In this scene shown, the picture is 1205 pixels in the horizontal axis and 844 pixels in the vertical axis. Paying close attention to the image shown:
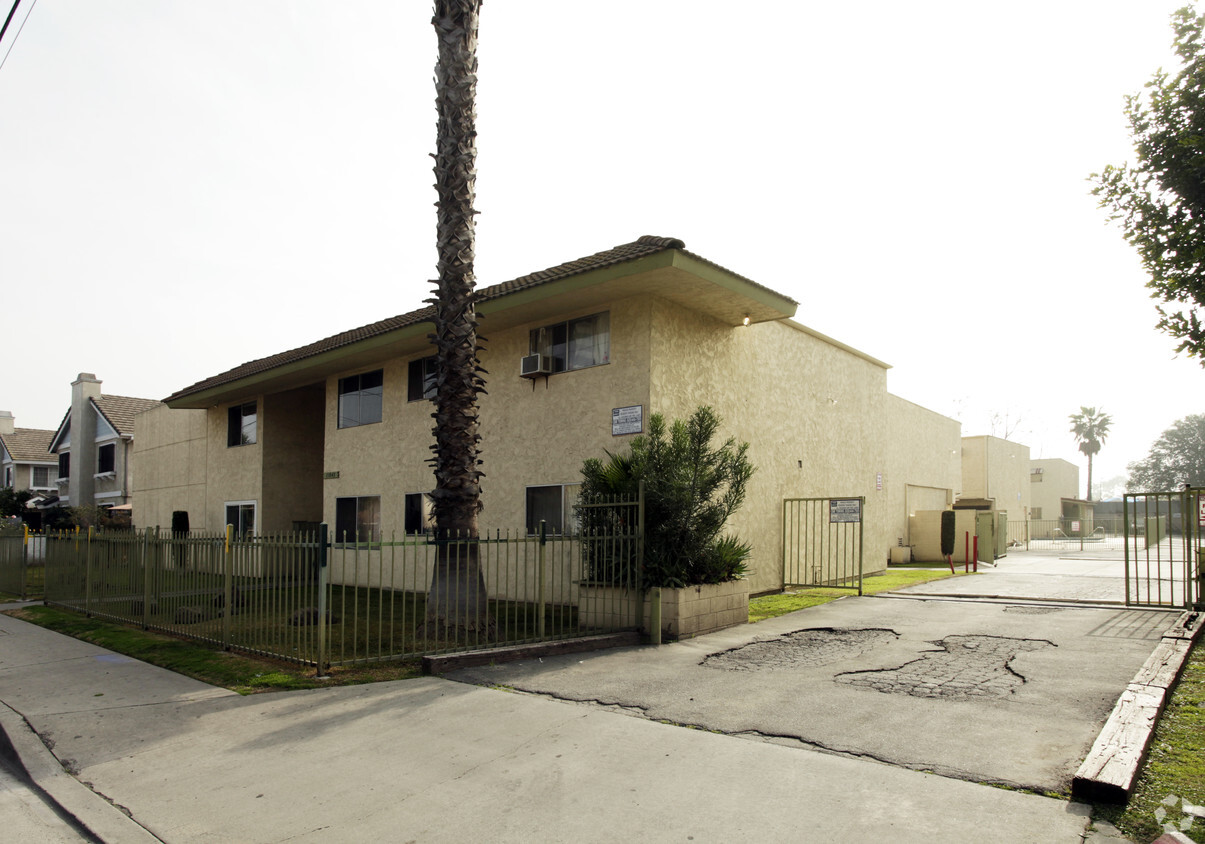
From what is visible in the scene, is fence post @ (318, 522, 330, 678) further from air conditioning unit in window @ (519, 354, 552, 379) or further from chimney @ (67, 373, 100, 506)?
chimney @ (67, 373, 100, 506)

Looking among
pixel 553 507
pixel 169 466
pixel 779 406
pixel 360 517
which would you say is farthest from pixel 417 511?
pixel 169 466

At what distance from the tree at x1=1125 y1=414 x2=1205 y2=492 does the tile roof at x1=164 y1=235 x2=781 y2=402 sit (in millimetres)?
87913

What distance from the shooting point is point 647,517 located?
1056 centimetres

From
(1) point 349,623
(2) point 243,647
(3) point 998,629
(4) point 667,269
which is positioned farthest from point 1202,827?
(1) point 349,623

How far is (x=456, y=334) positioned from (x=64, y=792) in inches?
254

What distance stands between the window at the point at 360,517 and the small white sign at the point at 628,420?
7.34 meters

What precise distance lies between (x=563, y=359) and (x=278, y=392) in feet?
38.1

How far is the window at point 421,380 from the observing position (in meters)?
16.7

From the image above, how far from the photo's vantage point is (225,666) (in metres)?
9.07

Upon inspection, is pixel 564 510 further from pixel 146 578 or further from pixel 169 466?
pixel 169 466

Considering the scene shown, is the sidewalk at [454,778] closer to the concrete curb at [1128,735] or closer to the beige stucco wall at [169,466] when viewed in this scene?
the concrete curb at [1128,735]

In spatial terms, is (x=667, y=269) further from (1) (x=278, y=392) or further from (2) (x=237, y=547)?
(1) (x=278, y=392)

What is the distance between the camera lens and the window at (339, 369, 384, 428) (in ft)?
60.1

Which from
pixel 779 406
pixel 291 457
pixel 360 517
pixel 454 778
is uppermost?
pixel 779 406
